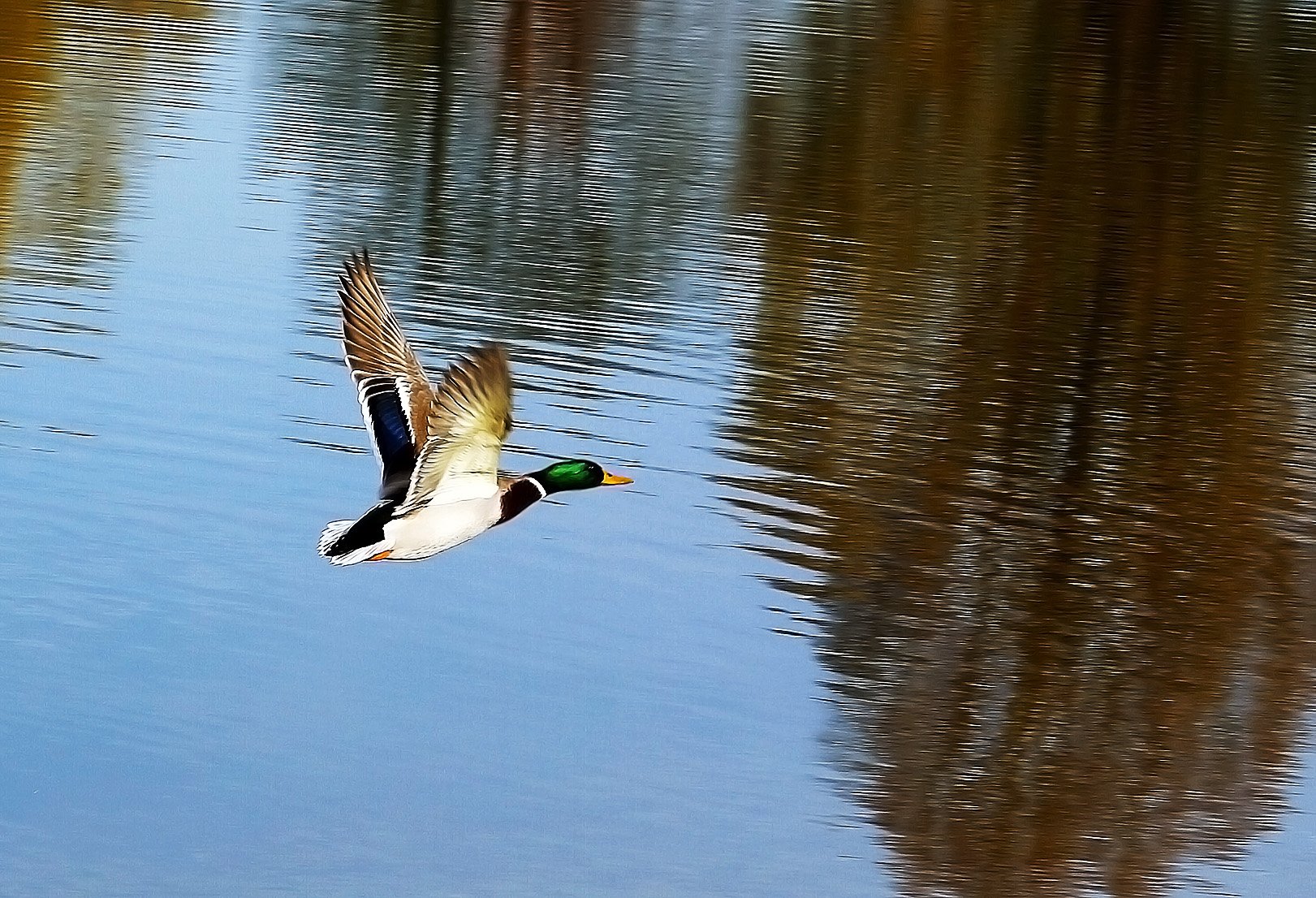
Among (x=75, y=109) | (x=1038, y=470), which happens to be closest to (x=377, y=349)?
(x=1038, y=470)

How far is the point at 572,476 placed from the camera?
263 inches

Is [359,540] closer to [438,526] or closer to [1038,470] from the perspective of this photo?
[438,526]

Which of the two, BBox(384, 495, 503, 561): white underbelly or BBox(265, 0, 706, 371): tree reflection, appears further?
BBox(265, 0, 706, 371): tree reflection

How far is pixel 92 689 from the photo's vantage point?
27.7 feet

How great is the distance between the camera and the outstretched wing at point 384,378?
6.63m

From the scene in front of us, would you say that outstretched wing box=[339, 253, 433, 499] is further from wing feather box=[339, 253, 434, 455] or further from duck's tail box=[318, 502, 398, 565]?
duck's tail box=[318, 502, 398, 565]

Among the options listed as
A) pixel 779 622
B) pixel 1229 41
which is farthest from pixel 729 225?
pixel 1229 41

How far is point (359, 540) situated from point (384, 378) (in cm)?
90

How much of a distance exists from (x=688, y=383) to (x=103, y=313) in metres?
3.81

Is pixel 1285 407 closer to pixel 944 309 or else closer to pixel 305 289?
pixel 944 309

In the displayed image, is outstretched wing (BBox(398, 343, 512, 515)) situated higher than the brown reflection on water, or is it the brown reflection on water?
outstretched wing (BBox(398, 343, 512, 515))

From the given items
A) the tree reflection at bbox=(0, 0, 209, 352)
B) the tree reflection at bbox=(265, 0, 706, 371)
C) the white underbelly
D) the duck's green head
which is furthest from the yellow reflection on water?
the white underbelly

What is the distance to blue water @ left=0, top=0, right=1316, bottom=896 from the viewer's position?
7.74m

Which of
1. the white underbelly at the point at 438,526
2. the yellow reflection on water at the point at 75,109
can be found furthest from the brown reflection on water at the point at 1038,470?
the yellow reflection on water at the point at 75,109
